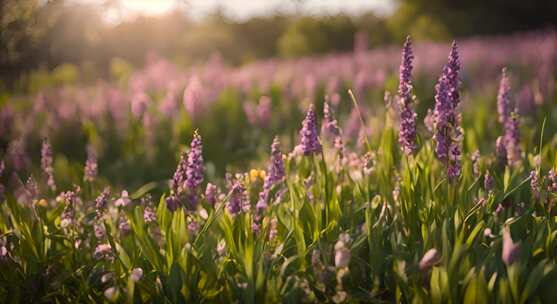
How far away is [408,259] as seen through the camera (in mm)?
2791

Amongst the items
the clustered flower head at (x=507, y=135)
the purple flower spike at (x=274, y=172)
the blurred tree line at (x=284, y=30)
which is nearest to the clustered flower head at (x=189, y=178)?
the purple flower spike at (x=274, y=172)

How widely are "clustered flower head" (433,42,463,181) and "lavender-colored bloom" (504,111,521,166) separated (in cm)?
101

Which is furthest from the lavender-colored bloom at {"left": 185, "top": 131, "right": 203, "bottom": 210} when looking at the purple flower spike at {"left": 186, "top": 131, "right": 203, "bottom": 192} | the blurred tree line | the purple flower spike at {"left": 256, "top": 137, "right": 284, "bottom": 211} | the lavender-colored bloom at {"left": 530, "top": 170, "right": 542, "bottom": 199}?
the blurred tree line

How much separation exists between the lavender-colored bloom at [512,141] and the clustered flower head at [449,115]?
1015mm

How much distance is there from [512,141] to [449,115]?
4.32ft

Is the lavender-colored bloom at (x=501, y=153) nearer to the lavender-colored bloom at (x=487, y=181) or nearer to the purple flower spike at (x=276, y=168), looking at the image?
the lavender-colored bloom at (x=487, y=181)

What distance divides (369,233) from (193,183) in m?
0.90

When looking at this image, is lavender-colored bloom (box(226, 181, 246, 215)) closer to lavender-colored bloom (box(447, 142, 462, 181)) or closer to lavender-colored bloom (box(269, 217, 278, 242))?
lavender-colored bloom (box(269, 217, 278, 242))

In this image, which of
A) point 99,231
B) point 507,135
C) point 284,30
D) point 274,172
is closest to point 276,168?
point 274,172

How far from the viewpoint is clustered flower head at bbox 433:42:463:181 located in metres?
2.70

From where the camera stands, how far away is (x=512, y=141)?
3.83m

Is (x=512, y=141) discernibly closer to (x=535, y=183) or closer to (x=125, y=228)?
(x=535, y=183)

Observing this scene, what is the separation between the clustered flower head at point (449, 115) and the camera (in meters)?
2.70

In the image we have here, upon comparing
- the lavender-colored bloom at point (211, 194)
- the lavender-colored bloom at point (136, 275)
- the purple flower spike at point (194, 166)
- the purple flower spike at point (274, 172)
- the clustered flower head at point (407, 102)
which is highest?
the clustered flower head at point (407, 102)
